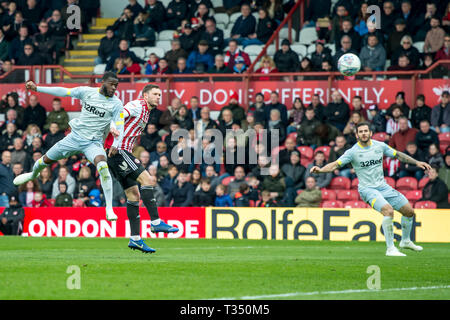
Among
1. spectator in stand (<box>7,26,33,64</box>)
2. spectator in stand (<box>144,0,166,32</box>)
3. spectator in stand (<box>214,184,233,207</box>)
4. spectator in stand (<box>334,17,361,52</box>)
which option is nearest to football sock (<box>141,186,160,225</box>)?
spectator in stand (<box>214,184,233,207</box>)

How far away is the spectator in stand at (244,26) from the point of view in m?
23.9

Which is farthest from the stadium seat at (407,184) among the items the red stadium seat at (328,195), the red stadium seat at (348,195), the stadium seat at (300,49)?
the stadium seat at (300,49)

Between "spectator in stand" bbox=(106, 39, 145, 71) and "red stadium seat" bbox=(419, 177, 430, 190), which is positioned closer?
"red stadium seat" bbox=(419, 177, 430, 190)

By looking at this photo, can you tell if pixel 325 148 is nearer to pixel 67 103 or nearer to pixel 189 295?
pixel 67 103

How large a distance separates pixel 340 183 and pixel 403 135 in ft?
6.02

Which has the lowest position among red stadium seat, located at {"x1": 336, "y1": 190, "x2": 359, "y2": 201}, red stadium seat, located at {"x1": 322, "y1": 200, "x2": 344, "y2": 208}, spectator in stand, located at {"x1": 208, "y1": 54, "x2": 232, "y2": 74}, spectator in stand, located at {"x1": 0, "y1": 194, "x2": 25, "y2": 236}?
spectator in stand, located at {"x1": 0, "y1": 194, "x2": 25, "y2": 236}

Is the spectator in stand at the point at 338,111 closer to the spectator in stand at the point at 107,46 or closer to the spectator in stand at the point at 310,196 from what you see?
the spectator in stand at the point at 310,196

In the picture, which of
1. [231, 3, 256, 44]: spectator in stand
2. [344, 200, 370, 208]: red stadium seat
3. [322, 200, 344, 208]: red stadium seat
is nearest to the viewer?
[344, 200, 370, 208]: red stadium seat

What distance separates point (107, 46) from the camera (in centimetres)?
2456

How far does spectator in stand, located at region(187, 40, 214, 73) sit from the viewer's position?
902 inches

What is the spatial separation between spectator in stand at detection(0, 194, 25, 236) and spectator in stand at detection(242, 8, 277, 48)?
8020 millimetres

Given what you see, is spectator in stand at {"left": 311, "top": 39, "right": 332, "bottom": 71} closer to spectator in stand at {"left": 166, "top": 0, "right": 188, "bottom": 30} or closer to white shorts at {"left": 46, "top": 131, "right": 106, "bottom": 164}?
spectator in stand at {"left": 166, "top": 0, "right": 188, "bottom": 30}

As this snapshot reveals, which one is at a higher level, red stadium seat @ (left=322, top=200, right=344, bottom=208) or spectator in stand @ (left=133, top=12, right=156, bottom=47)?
spectator in stand @ (left=133, top=12, right=156, bottom=47)
